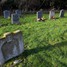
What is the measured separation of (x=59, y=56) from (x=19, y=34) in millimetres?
2244

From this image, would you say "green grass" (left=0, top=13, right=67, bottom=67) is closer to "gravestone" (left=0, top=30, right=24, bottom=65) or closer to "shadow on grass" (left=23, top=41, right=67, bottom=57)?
"shadow on grass" (left=23, top=41, right=67, bottom=57)

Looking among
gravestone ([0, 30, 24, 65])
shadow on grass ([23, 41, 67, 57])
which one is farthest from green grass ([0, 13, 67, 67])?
gravestone ([0, 30, 24, 65])

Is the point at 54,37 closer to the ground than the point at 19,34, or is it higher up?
closer to the ground

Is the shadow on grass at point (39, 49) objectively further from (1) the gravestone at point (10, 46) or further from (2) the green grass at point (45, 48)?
(1) the gravestone at point (10, 46)

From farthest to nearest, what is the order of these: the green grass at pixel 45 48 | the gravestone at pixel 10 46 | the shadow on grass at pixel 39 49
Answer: the shadow on grass at pixel 39 49, the green grass at pixel 45 48, the gravestone at pixel 10 46

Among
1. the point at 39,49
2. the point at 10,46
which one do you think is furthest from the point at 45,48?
the point at 10,46

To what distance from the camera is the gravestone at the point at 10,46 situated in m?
8.45

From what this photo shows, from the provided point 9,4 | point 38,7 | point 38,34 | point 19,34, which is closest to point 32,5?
point 38,7

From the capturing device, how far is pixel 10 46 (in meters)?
8.80

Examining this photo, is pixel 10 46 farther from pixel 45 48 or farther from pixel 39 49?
pixel 45 48

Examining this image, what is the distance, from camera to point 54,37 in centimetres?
1075

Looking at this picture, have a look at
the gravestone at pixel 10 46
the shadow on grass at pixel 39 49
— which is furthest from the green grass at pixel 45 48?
the gravestone at pixel 10 46

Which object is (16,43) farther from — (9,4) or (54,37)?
(9,4)

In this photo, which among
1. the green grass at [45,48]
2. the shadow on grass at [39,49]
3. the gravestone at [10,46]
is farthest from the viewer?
the shadow on grass at [39,49]
